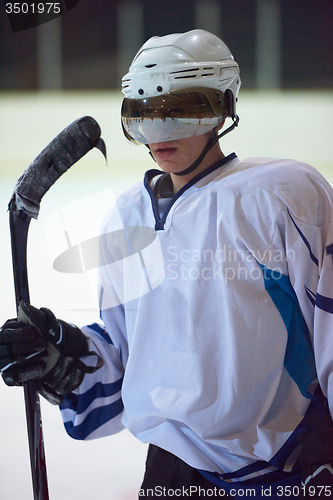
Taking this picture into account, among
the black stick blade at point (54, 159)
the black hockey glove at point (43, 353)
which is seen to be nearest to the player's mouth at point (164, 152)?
the black stick blade at point (54, 159)

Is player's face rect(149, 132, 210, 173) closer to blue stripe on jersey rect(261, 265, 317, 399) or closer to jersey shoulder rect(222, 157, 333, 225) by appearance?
jersey shoulder rect(222, 157, 333, 225)

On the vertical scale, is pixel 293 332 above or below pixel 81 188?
below

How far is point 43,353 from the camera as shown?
3.71 feet

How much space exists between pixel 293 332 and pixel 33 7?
102 cm

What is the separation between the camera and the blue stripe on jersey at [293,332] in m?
1.00

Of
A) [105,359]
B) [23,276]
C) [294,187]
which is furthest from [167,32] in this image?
[105,359]

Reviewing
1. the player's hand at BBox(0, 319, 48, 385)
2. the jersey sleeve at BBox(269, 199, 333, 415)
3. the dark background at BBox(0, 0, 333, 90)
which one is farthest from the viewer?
the dark background at BBox(0, 0, 333, 90)

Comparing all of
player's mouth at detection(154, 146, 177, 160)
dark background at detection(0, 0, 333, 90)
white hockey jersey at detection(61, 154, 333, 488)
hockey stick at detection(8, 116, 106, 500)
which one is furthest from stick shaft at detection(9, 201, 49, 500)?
dark background at detection(0, 0, 333, 90)

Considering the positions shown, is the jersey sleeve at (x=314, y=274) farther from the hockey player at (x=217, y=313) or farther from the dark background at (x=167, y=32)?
the dark background at (x=167, y=32)

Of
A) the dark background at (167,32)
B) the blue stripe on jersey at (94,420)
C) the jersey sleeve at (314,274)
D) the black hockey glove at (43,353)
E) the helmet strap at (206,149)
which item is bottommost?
the blue stripe on jersey at (94,420)

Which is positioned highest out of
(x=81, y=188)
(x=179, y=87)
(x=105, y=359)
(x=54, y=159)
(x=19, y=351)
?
(x=179, y=87)

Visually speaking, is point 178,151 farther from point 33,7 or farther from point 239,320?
point 33,7

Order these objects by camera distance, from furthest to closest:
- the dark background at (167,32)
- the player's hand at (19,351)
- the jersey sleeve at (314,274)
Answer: the dark background at (167,32) < the player's hand at (19,351) < the jersey sleeve at (314,274)

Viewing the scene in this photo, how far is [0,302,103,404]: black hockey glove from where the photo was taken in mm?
1086
